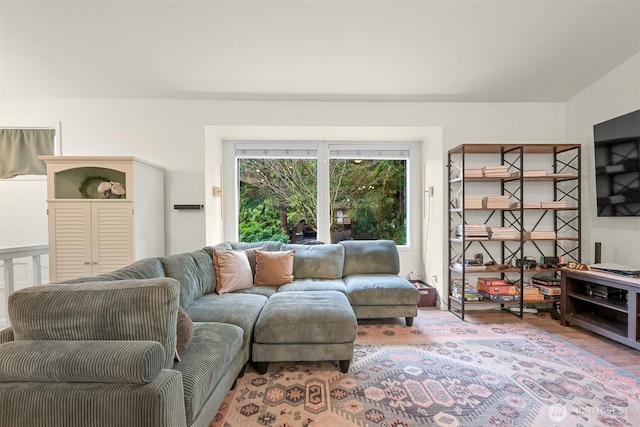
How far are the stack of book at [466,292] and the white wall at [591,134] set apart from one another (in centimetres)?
129

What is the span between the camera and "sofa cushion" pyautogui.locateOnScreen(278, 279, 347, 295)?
2.69 metres

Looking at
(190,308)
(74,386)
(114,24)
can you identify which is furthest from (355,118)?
(74,386)

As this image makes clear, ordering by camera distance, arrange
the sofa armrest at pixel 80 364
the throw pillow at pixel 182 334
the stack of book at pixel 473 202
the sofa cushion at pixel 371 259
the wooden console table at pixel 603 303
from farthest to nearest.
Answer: the sofa cushion at pixel 371 259
the stack of book at pixel 473 202
the wooden console table at pixel 603 303
the throw pillow at pixel 182 334
the sofa armrest at pixel 80 364

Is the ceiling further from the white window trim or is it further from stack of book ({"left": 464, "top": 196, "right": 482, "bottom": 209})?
stack of book ({"left": 464, "top": 196, "right": 482, "bottom": 209})

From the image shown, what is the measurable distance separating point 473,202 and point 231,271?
8.57 ft

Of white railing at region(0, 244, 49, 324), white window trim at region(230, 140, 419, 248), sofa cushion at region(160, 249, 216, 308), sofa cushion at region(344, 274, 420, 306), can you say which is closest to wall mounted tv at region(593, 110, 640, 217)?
white window trim at region(230, 140, 419, 248)

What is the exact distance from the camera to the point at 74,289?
1.08 m

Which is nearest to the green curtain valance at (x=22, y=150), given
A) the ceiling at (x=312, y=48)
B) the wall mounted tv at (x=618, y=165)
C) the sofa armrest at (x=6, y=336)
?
the ceiling at (x=312, y=48)

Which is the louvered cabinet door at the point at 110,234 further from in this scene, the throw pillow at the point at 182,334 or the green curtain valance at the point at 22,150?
the throw pillow at the point at 182,334

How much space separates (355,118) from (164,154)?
2.24 metres

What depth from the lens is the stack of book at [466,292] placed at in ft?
9.67

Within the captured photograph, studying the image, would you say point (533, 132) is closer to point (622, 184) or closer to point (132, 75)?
point (622, 184)

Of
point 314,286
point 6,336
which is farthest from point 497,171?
point 6,336

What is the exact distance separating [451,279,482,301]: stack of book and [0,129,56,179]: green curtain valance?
4.82 m
